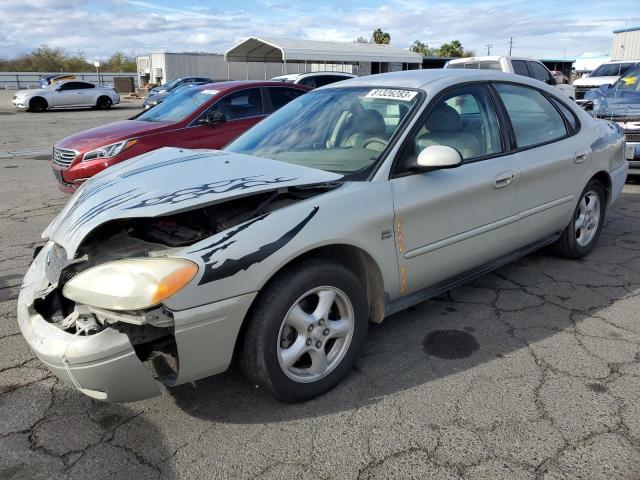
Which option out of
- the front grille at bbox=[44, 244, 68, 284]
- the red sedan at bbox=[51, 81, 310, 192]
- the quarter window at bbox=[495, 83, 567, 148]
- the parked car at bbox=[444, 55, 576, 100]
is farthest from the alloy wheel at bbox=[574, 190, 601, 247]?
the parked car at bbox=[444, 55, 576, 100]

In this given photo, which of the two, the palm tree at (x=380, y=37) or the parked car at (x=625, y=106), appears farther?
the palm tree at (x=380, y=37)

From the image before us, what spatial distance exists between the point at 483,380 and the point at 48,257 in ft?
8.19

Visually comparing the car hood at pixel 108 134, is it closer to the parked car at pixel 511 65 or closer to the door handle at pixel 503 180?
the door handle at pixel 503 180

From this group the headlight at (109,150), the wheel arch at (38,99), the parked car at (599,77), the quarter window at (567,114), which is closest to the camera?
the quarter window at (567,114)

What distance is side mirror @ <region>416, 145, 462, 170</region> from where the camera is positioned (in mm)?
2906

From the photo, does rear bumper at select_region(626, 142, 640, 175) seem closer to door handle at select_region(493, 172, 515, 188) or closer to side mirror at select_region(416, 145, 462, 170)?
door handle at select_region(493, 172, 515, 188)

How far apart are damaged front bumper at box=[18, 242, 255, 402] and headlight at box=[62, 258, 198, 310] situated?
0.39 ft

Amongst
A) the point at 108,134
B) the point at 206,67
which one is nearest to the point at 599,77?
the point at 108,134

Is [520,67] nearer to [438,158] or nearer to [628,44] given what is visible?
[438,158]

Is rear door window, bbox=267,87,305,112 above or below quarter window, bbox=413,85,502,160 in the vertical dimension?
above

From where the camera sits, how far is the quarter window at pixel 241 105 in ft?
24.7

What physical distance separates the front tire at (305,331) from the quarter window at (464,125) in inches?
39.2

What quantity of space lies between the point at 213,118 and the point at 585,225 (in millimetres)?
4710

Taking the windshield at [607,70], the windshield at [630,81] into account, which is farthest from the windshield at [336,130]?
the windshield at [607,70]
